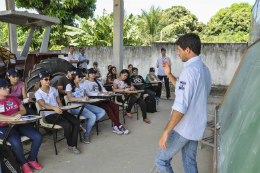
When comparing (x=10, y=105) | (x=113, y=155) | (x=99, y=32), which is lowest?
(x=113, y=155)

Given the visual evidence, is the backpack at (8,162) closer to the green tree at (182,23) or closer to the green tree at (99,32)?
the green tree at (99,32)

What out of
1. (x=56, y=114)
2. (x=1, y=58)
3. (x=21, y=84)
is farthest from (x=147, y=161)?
(x=1, y=58)

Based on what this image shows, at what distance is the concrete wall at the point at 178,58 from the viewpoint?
9.85m

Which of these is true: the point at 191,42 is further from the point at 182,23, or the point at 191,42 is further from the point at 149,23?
the point at 182,23

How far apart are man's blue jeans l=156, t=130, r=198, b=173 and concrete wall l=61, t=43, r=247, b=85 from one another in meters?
8.92

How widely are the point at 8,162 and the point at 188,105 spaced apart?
2309mm

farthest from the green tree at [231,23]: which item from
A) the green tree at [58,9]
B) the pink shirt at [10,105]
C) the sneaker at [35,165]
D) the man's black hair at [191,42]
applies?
the sneaker at [35,165]

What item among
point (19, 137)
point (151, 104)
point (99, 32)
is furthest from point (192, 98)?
point (99, 32)

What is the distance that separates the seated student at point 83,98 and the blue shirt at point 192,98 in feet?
7.96

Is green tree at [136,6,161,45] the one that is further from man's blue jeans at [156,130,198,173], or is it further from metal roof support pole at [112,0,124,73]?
man's blue jeans at [156,130,198,173]

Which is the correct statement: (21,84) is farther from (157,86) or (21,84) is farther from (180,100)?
(157,86)

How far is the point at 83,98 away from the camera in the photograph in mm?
3955

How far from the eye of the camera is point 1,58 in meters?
5.43

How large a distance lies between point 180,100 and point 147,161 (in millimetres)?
1847
